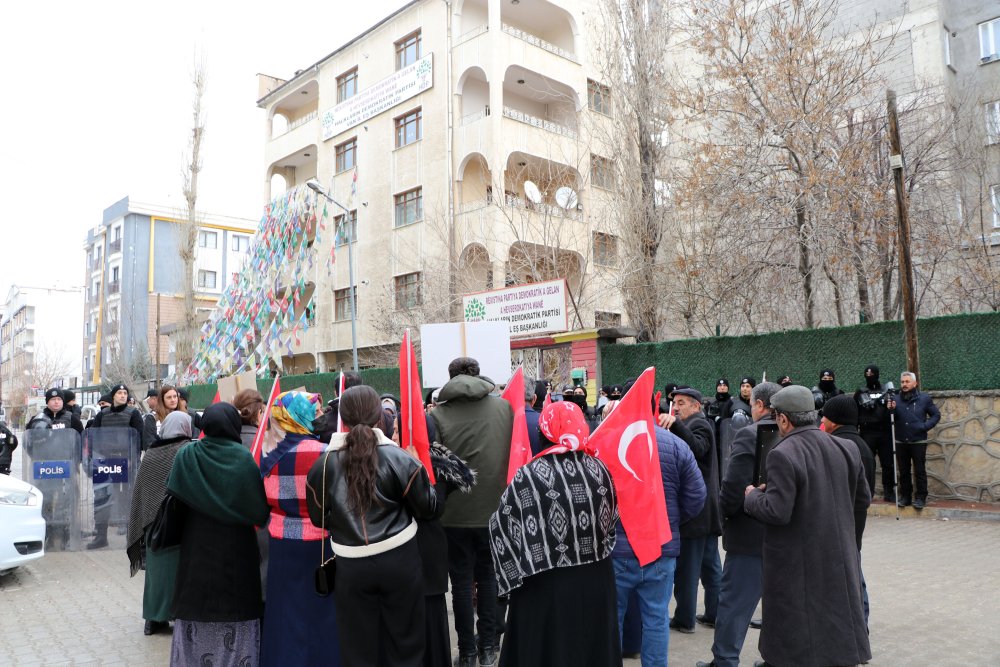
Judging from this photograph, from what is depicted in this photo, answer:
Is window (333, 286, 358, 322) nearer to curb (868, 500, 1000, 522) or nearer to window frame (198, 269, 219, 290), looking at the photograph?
curb (868, 500, 1000, 522)

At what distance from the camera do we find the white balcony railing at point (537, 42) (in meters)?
28.7

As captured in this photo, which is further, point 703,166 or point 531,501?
point 703,166

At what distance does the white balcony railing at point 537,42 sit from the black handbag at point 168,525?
87.5 ft

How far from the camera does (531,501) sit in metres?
3.80

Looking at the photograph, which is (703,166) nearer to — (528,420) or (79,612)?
(528,420)

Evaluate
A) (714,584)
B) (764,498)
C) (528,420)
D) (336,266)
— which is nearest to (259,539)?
(528,420)

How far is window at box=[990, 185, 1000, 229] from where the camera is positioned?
19.2m

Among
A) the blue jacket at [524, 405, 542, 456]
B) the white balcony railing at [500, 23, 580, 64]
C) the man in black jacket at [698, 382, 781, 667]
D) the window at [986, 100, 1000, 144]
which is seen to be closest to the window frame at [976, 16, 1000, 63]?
the window at [986, 100, 1000, 144]

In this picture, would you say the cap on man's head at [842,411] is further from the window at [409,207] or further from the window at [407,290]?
the window at [409,207]

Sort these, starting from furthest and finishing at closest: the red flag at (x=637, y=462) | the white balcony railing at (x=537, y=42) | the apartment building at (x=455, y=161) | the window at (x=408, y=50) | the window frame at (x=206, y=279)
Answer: the window frame at (x=206, y=279), the window at (x=408, y=50), the white balcony railing at (x=537, y=42), the apartment building at (x=455, y=161), the red flag at (x=637, y=462)

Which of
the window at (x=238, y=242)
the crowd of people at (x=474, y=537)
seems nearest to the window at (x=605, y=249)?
the crowd of people at (x=474, y=537)

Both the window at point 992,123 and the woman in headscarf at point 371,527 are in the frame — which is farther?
the window at point 992,123

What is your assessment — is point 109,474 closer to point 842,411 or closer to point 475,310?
point 475,310

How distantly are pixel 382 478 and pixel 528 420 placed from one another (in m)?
2.31
